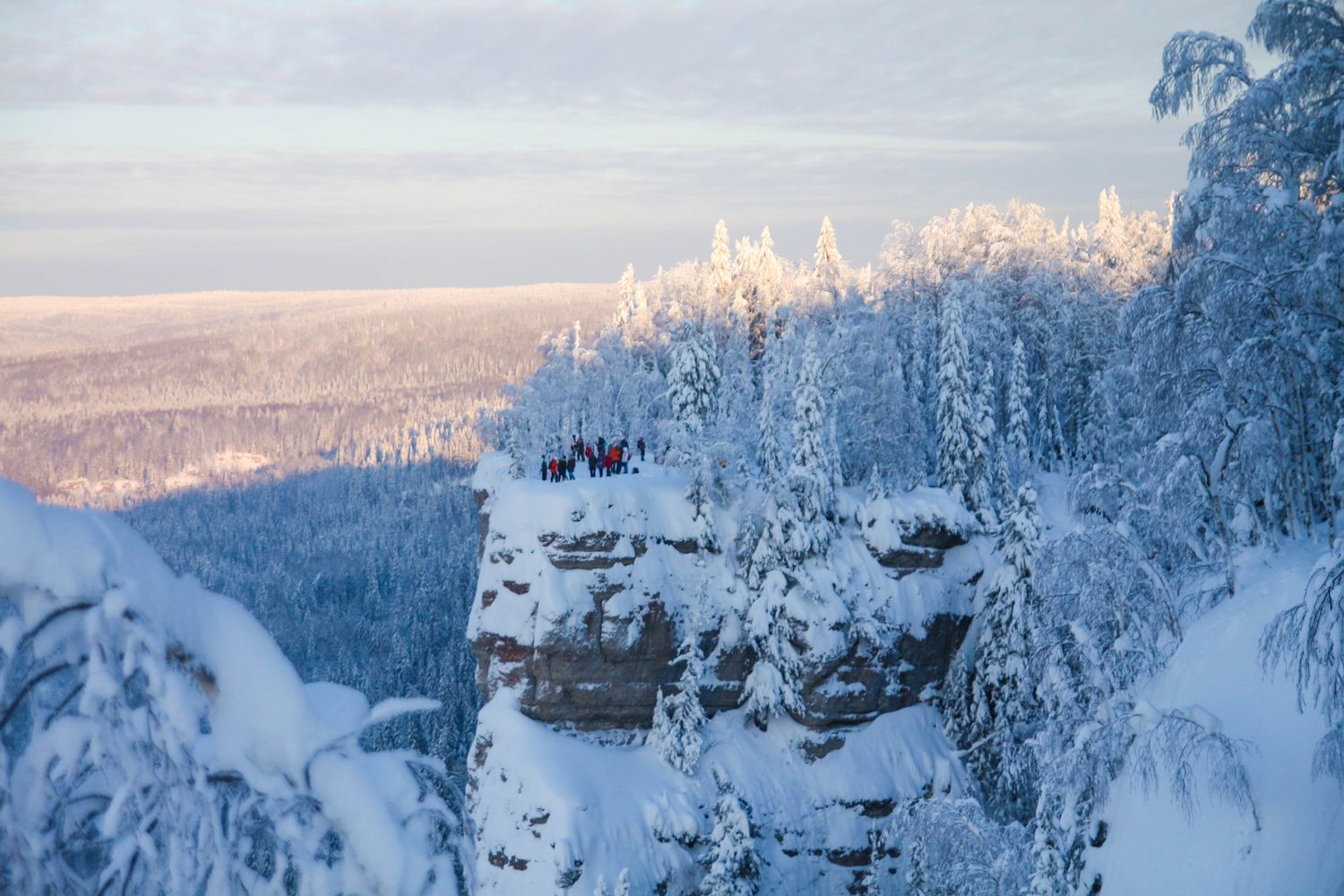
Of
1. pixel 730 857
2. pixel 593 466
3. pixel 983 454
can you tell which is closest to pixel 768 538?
pixel 593 466

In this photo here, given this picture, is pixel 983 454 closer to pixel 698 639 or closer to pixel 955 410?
pixel 955 410

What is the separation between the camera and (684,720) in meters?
36.0

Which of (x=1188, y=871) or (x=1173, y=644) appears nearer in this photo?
(x=1188, y=871)

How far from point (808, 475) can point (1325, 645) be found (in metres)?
26.5

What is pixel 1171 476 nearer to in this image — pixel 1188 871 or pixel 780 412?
pixel 1188 871

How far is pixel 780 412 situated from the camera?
48812mm

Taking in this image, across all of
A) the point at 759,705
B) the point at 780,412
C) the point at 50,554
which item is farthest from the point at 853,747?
the point at 50,554

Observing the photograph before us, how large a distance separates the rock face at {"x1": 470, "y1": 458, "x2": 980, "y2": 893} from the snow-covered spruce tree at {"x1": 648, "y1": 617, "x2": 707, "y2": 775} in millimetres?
575

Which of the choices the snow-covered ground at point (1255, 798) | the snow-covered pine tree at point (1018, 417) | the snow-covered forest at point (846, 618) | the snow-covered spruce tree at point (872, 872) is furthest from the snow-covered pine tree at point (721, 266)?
the snow-covered ground at point (1255, 798)

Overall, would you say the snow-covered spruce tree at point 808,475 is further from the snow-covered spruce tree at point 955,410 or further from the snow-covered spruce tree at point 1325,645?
the snow-covered spruce tree at point 1325,645

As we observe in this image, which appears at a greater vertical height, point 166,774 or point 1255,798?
point 166,774

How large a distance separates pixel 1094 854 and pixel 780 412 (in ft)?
116

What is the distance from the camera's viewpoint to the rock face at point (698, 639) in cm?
3603

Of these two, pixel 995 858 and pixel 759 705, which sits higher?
pixel 995 858
